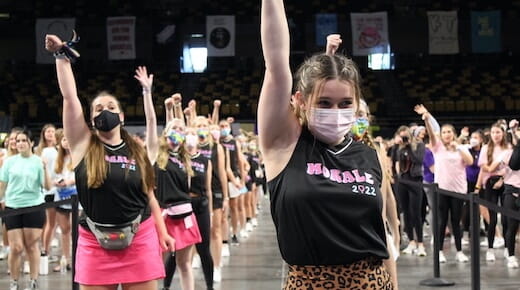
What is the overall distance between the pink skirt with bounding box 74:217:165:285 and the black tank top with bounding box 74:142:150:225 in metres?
0.14

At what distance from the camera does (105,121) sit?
15.7 ft

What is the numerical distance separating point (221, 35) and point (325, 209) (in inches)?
1034

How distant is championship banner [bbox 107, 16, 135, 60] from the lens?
28.2 m

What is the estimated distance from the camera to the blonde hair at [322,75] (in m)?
2.70

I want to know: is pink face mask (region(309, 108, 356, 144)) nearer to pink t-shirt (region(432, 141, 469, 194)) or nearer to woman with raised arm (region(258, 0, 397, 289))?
woman with raised arm (region(258, 0, 397, 289))

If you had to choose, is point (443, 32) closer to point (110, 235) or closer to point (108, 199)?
point (108, 199)

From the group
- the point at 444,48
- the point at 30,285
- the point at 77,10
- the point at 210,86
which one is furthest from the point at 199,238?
→ the point at 77,10

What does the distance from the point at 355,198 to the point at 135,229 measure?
96.4 inches

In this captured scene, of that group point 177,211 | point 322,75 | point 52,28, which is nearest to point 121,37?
point 52,28

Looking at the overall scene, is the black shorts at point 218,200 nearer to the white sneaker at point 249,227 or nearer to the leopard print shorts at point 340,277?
the white sneaker at point 249,227

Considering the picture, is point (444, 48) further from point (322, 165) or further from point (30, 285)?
point (322, 165)

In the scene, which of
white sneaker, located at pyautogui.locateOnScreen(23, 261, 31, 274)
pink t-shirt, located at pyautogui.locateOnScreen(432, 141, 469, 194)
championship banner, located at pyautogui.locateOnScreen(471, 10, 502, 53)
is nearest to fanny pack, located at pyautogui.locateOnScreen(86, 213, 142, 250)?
white sneaker, located at pyautogui.locateOnScreen(23, 261, 31, 274)

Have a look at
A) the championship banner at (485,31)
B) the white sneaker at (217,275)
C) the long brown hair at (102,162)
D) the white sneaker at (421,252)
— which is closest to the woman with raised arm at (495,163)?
the white sneaker at (421,252)

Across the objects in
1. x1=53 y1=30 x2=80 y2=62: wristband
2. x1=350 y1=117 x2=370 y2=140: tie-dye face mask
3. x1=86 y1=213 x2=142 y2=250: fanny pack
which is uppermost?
x1=53 y1=30 x2=80 y2=62: wristband
